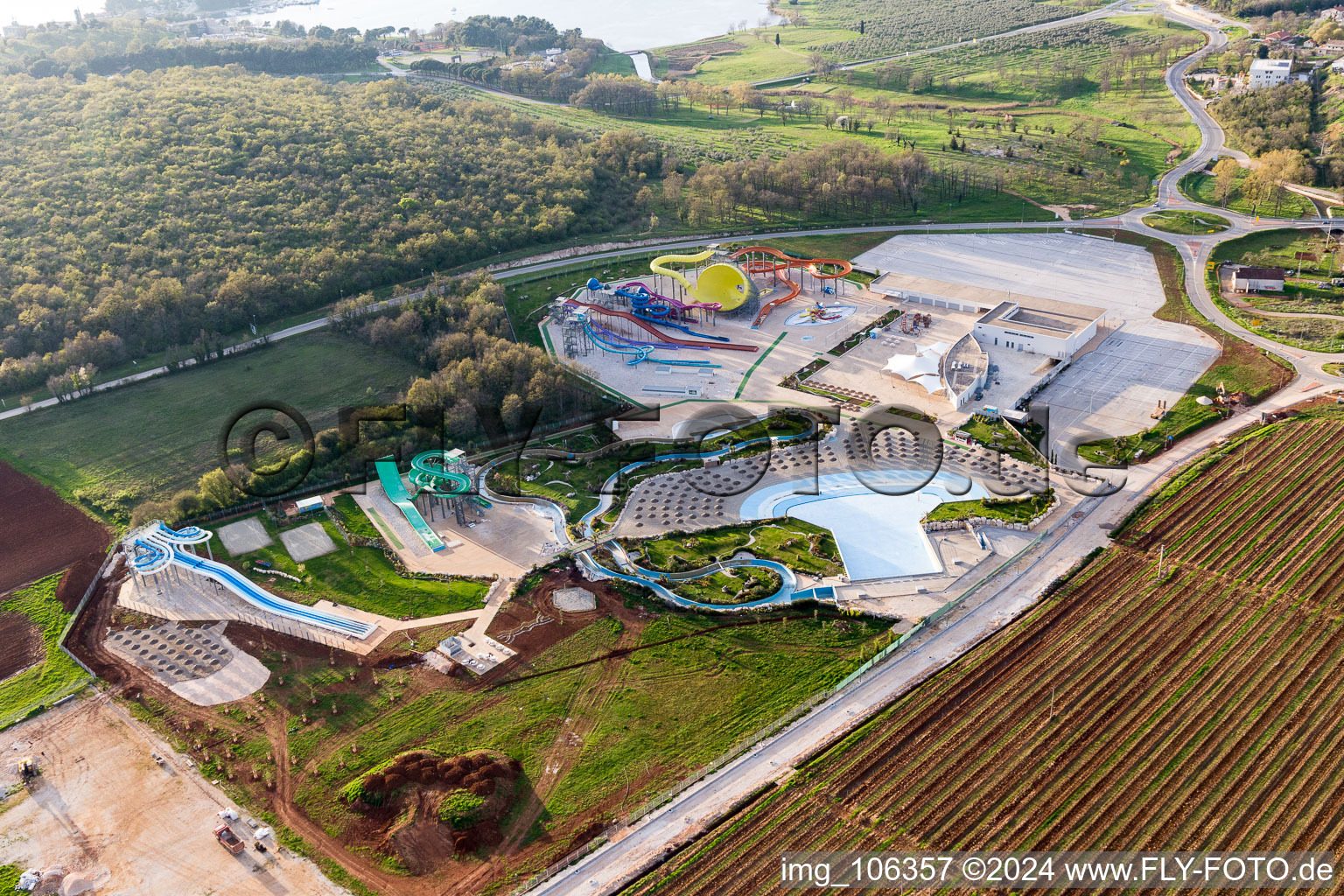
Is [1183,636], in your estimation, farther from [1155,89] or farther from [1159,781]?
[1155,89]

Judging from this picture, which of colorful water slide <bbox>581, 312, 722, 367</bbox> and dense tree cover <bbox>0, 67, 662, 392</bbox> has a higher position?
dense tree cover <bbox>0, 67, 662, 392</bbox>

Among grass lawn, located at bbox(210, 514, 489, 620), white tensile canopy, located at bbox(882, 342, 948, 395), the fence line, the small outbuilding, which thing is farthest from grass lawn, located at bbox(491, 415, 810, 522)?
the small outbuilding

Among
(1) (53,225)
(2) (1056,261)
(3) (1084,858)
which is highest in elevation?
(1) (53,225)

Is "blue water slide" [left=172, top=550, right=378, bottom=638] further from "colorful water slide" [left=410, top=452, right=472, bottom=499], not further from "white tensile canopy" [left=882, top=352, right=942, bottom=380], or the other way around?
"white tensile canopy" [left=882, top=352, right=942, bottom=380]

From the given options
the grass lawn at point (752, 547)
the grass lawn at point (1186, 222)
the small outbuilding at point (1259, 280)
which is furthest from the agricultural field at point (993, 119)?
the grass lawn at point (752, 547)

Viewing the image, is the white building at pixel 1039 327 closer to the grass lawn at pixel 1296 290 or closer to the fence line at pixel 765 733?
the grass lawn at pixel 1296 290

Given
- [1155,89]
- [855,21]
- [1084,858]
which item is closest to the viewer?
[1084,858]

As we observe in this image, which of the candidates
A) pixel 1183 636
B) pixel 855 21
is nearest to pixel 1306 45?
pixel 855 21
